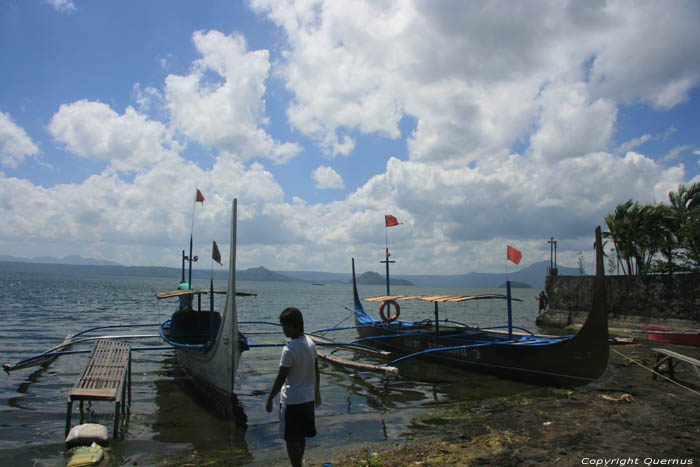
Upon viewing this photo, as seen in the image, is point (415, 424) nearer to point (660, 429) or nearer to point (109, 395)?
point (660, 429)

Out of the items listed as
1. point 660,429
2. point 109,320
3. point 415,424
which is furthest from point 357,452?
point 109,320

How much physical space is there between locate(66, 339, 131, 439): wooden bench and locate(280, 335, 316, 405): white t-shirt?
4674 millimetres

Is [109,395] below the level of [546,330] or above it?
above

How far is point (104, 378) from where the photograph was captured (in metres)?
8.20

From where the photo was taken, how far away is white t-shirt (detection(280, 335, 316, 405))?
464cm

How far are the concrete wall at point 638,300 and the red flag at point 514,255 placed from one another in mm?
14154

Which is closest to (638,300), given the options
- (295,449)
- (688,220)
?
(688,220)

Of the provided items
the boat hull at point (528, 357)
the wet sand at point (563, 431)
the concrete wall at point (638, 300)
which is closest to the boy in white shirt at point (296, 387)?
the wet sand at point (563, 431)

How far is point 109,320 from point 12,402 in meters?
21.6

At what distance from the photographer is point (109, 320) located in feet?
98.3

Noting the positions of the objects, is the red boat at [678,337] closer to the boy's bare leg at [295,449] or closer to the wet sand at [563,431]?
the wet sand at [563,431]

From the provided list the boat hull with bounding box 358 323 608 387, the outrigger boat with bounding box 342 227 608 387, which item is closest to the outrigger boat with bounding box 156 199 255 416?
the outrigger boat with bounding box 342 227 608 387

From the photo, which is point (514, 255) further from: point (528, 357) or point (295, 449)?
point (295, 449)

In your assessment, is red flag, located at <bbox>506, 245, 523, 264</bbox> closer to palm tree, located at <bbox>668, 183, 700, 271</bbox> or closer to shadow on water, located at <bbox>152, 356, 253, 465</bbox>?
shadow on water, located at <bbox>152, 356, 253, 465</bbox>
